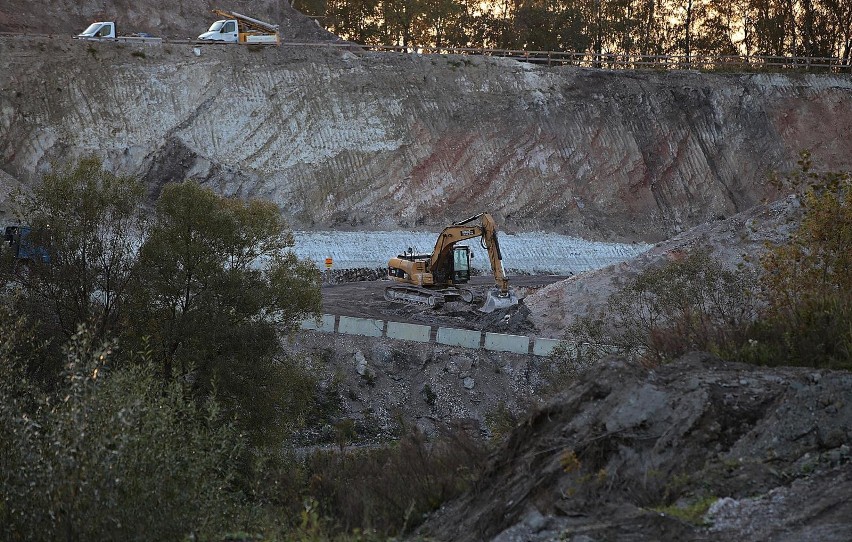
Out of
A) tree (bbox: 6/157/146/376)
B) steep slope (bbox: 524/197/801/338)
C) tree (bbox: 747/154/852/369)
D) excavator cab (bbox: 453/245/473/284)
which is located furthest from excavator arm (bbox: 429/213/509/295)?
tree (bbox: 747/154/852/369)

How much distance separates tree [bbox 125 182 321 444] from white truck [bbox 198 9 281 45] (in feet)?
94.8

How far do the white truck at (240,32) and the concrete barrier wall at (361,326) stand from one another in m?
25.6

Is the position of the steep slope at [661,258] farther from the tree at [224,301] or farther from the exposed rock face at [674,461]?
the exposed rock face at [674,461]

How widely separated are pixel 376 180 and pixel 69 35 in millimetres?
17931

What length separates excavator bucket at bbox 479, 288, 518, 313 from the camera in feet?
109

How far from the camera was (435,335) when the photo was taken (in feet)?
101

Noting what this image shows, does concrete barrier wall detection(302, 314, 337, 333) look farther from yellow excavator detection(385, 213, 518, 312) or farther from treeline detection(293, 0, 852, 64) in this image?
treeline detection(293, 0, 852, 64)

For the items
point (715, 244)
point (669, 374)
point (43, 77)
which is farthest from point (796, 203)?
point (43, 77)

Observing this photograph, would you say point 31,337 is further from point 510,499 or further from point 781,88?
point 781,88

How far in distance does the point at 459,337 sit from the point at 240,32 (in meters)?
29.0

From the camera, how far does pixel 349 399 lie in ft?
93.8

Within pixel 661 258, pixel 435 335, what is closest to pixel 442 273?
pixel 435 335

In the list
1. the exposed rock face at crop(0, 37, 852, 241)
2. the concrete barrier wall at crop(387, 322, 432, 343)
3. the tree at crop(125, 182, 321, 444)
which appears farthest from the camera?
the exposed rock face at crop(0, 37, 852, 241)

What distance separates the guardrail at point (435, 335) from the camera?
98.4ft
